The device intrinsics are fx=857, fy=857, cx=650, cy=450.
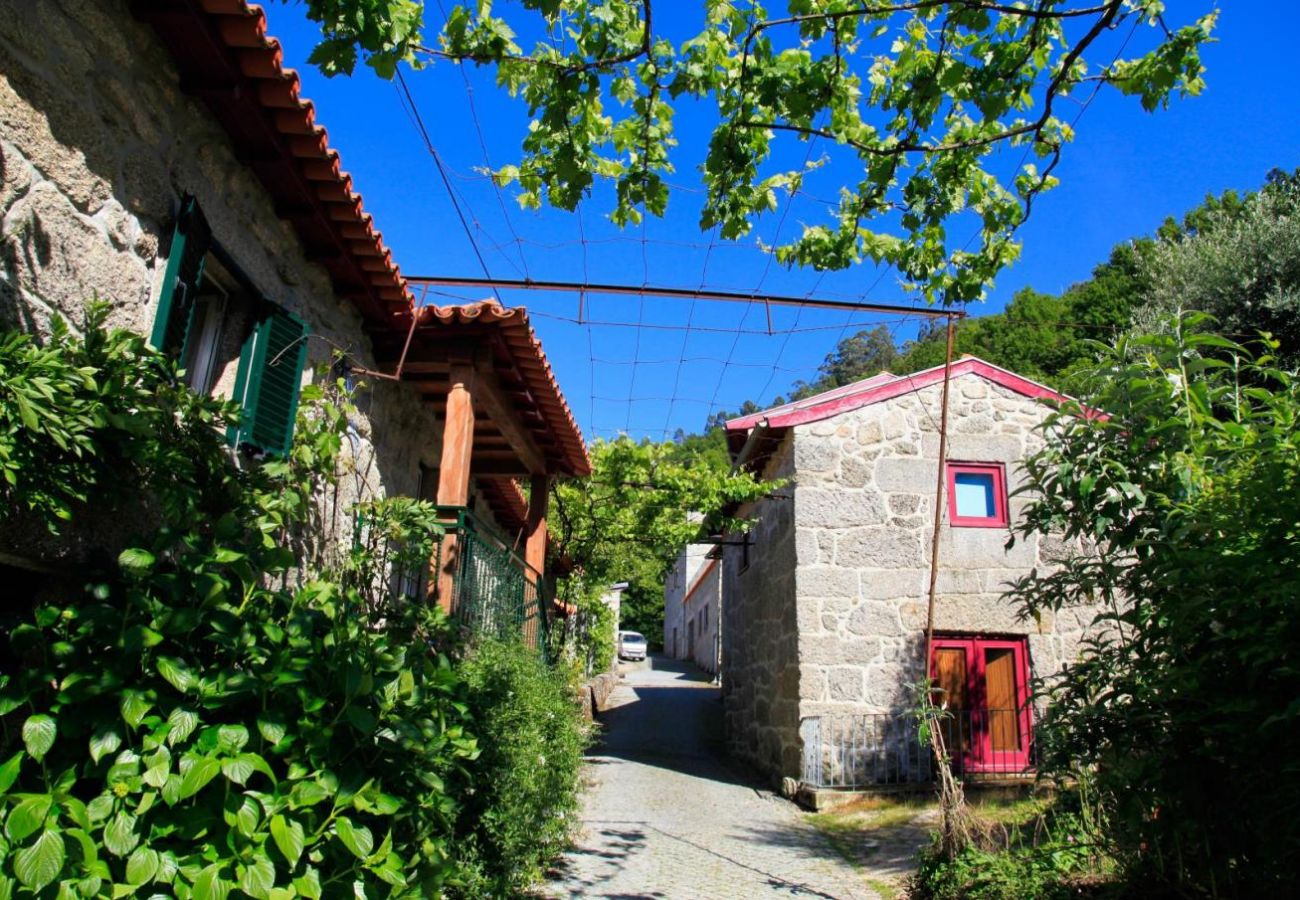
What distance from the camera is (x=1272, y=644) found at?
274cm

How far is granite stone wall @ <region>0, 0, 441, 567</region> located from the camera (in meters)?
2.59

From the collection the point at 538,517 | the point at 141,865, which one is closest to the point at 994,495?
the point at 538,517

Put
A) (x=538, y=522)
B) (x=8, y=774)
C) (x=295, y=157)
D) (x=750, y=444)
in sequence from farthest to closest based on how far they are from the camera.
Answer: (x=750, y=444)
(x=538, y=522)
(x=295, y=157)
(x=8, y=774)

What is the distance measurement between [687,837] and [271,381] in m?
4.95

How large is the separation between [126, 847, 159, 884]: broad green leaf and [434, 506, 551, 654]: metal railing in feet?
9.49

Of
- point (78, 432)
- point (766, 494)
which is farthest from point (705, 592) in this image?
point (78, 432)

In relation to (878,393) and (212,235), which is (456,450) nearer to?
(212,235)

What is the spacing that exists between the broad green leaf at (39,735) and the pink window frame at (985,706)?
8483mm

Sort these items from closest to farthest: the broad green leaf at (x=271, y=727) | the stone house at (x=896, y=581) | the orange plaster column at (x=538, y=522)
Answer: the broad green leaf at (x=271, y=727)
the orange plaster column at (x=538, y=522)
the stone house at (x=896, y=581)

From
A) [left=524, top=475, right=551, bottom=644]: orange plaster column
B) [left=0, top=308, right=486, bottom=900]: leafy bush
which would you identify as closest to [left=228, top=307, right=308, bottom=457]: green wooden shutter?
[left=0, top=308, right=486, bottom=900]: leafy bush

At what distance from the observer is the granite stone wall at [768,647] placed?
31.8ft

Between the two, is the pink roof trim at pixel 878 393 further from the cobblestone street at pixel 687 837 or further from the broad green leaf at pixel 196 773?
the broad green leaf at pixel 196 773

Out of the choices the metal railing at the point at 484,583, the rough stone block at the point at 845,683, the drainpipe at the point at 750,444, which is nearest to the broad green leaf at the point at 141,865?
the metal railing at the point at 484,583

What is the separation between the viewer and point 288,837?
2.26 metres
